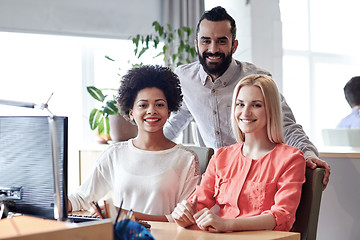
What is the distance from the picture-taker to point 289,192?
190cm

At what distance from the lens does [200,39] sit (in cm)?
262

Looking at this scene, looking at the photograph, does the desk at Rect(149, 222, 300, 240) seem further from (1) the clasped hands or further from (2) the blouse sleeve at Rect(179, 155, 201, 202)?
(2) the blouse sleeve at Rect(179, 155, 201, 202)

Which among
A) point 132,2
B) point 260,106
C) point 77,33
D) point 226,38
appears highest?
point 132,2

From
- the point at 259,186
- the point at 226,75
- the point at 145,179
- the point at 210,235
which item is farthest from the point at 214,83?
the point at 210,235

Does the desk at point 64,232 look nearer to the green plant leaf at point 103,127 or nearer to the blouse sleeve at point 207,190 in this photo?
the blouse sleeve at point 207,190

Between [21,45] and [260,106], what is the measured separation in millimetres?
3300

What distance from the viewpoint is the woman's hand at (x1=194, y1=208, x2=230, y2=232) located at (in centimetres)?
174

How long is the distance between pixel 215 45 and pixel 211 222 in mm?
1081

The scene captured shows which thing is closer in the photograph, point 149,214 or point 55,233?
point 55,233

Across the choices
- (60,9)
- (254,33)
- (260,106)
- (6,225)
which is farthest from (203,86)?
(254,33)

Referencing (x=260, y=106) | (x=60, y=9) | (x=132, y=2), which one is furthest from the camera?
(x=132, y=2)

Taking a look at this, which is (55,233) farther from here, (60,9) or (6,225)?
(60,9)

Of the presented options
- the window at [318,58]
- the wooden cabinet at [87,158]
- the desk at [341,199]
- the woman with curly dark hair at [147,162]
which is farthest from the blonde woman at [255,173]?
the window at [318,58]

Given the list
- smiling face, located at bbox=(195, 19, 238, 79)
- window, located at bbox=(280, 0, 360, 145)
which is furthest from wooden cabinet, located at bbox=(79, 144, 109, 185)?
window, located at bbox=(280, 0, 360, 145)
